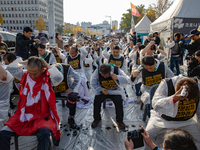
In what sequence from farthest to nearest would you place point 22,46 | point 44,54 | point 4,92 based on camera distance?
point 22,46 < point 44,54 < point 4,92

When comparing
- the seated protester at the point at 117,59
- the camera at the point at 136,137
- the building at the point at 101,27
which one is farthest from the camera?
the building at the point at 101,27

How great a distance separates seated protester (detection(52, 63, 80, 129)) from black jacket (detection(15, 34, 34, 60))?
2.26 metres

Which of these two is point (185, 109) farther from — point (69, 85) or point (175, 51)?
point (175, 51)

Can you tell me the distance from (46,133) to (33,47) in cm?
369

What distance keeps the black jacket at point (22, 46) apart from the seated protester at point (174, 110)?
4255 millimetres

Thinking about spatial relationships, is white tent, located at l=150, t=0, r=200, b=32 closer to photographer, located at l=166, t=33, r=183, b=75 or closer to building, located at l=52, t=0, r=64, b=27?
photographer, located at l=166, t=33, r=183, b=75

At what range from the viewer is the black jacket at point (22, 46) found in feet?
16.3

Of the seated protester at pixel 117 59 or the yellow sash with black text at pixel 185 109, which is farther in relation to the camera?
the seated protester at pixel 117 59

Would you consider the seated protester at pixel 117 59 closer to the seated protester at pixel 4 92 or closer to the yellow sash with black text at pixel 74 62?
the yellow sash with black text at pixel 74 62

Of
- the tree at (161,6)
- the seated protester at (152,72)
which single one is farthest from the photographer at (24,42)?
the tree at (161,6)

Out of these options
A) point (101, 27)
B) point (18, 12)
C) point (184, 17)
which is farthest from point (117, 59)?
point (18, 12)

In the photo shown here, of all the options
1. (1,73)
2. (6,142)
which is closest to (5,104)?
(1,73)

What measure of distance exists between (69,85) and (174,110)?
89.1 inches

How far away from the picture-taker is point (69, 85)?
11.8ft
